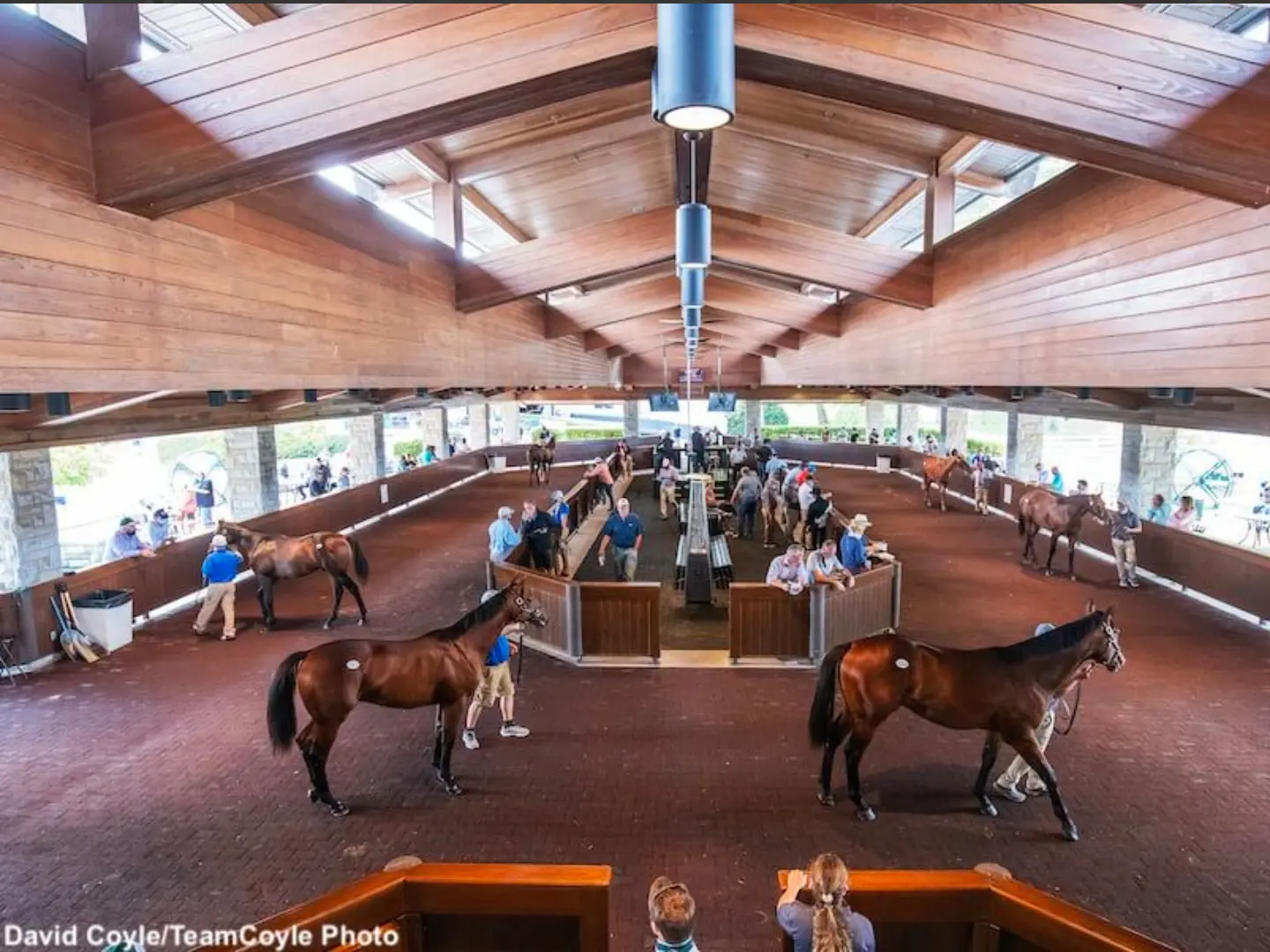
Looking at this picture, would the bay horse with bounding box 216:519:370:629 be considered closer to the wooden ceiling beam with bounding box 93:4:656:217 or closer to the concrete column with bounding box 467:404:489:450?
the wooden ceiling beam with bounding box 93:4:656:217

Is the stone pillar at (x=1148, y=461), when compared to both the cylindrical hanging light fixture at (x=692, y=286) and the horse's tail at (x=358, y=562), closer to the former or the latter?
the cylindrical hanging light fixture at (x=692, y=286)

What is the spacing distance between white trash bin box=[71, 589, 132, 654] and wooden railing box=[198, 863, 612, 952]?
23.9 feet

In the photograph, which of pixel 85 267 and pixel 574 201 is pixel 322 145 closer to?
pixel 85 267

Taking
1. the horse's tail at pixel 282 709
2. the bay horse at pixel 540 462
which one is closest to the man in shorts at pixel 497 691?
the horse's tail at pixel 282 709

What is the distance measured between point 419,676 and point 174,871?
6.22ft

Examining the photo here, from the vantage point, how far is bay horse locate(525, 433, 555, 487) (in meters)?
23.0

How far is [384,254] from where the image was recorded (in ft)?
30.6

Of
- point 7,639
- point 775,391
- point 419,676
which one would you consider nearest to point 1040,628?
point 419,676

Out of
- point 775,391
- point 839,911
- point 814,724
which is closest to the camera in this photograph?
point 839,911

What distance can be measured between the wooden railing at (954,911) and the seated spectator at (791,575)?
194 inches

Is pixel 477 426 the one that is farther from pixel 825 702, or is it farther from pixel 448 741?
pixel 825 702

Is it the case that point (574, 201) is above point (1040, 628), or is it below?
above

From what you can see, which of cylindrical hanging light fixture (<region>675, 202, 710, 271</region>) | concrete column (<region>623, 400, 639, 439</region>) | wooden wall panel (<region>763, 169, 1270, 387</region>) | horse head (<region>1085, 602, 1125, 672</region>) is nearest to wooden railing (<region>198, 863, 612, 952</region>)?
horse head (<region>1085, 602, 1125, 672</region>)

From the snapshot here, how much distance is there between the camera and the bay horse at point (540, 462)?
23.0m
